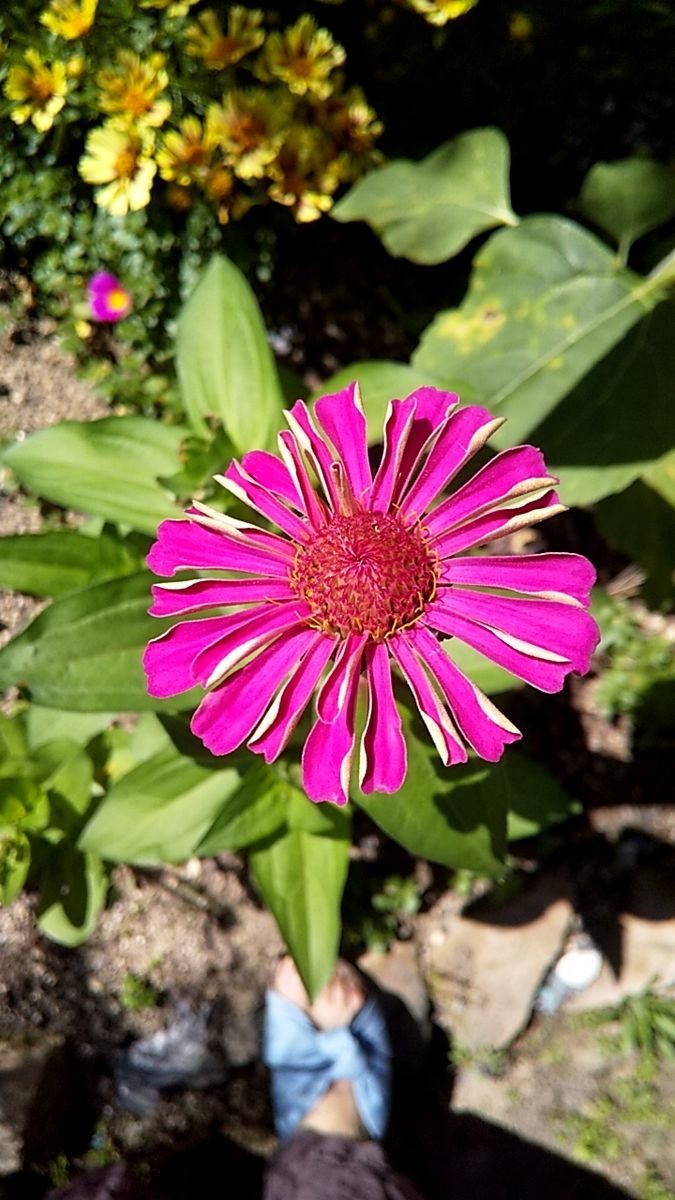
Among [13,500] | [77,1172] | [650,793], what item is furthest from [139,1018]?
[650,793]

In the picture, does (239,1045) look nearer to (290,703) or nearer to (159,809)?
(159,809)

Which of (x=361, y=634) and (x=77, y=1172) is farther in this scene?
(x=77, y=1172)

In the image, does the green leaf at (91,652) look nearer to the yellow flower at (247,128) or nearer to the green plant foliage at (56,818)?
the green plant foliage at (56,818)

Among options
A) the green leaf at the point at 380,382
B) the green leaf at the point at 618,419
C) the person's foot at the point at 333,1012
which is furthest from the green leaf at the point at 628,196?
the person's foot at the point at 333,1012

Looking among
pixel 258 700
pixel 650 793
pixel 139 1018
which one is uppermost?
pixel 258 700

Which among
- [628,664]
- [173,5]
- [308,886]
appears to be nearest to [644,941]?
[628,664]

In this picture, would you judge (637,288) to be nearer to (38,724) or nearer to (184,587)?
(184,587)

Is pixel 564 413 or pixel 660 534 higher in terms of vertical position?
pixel 564 413
